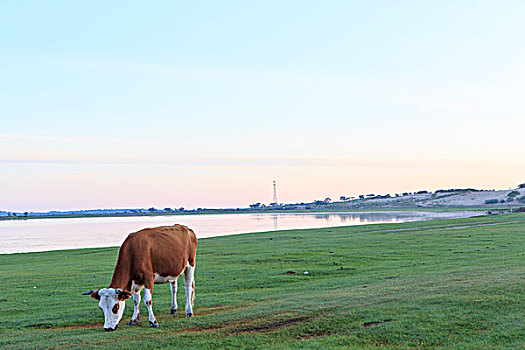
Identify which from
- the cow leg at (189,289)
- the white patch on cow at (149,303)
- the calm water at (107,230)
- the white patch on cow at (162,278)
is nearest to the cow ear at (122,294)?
the white patch on cow at (149,303)

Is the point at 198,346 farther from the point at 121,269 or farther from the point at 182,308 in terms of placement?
the point at 182,308

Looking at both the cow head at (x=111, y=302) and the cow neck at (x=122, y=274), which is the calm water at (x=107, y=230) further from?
the cow head at (x=111, y=302)

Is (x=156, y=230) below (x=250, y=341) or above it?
above

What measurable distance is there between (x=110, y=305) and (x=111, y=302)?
0.08 meters

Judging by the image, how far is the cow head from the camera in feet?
37.4

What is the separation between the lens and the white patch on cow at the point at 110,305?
1139cm

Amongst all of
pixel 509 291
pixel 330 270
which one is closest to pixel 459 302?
pixel 509 291

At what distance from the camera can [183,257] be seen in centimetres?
1384

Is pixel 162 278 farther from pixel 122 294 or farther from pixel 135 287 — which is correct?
pixel 122 294

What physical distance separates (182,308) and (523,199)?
197 meters

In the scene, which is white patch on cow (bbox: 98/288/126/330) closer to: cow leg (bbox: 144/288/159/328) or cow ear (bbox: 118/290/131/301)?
cow ear (bbox: 118/290/131/301)

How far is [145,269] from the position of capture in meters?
12.5

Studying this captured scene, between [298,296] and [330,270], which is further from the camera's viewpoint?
[330,270]

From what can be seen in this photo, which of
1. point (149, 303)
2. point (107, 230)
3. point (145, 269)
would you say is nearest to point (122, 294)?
point (149, 303)
